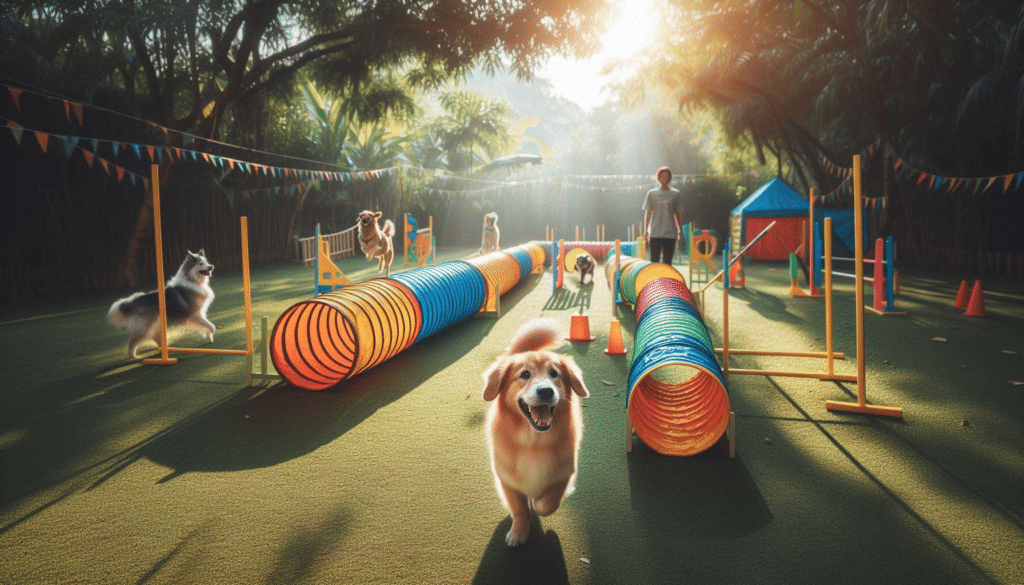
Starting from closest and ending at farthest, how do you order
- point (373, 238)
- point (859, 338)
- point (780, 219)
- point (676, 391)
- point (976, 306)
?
point (859, 338), point (676, 391), point (976, 306), point (373, 238), point (780, 219)

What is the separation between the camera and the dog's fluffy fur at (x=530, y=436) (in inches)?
92.3

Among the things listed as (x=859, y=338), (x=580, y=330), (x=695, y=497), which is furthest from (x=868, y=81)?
(x=695, y=497)

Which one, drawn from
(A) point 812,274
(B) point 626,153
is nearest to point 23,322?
(A) point 812,274

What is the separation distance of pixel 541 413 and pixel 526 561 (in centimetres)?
59

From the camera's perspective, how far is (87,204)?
10.5m

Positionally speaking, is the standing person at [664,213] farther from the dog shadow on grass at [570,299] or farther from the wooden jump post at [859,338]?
the wooden jump post at [859,338]

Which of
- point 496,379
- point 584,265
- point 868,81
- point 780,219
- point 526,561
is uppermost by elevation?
point 868,81

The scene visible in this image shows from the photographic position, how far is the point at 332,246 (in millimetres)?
18641

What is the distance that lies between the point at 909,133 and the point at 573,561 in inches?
594

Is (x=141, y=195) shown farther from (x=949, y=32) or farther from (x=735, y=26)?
(x=949, y=32)

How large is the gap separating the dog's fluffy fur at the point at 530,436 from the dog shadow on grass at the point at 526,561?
5 centimetres

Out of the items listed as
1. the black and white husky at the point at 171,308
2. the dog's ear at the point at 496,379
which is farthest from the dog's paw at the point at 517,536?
the black and white husky at the point at 171,308

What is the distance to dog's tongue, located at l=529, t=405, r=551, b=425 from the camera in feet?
7.56

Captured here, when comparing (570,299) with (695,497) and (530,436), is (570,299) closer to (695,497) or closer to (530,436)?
(695,497)
